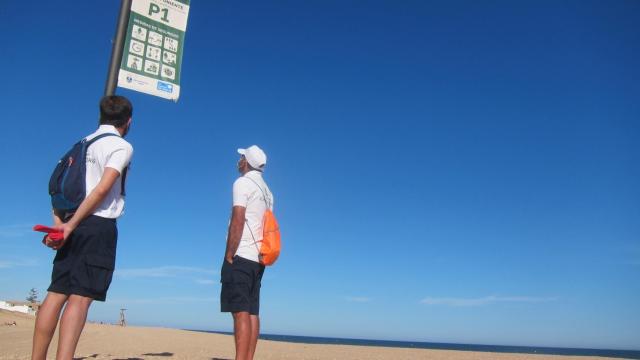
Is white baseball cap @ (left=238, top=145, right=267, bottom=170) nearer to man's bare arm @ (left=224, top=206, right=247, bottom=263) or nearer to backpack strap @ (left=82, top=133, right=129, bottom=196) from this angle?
man's bare arm @ (left=224, top=206, right=247, bottom=263)

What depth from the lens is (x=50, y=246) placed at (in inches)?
128

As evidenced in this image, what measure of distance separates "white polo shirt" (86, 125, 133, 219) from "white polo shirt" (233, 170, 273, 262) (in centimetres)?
127

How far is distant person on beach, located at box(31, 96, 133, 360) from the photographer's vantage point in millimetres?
3301

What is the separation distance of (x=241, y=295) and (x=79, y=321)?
1.48 m

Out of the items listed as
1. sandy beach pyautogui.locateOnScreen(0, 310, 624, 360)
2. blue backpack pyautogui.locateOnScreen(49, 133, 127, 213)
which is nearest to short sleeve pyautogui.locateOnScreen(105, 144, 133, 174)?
blue backpack pyautogui.locateOnScreen(49, 133, 127, 213)

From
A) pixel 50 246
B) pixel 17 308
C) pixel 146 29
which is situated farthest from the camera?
pixel 17 308

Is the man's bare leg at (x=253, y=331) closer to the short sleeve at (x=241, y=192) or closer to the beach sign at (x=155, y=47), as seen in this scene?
the short sleeve at (x=241, y=192)

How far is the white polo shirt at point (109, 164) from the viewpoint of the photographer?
11.6 feet

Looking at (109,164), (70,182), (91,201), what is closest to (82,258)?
(91,201)

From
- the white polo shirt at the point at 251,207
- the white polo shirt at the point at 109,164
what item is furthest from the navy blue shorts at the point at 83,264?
the white polo shirt at the point at 251,207

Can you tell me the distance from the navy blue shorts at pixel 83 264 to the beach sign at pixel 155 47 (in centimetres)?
184

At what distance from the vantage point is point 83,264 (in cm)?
335

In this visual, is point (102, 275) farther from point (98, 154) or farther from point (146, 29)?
point (146, 29)

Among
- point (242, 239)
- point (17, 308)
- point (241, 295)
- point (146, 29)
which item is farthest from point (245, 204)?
point (17, 308)
